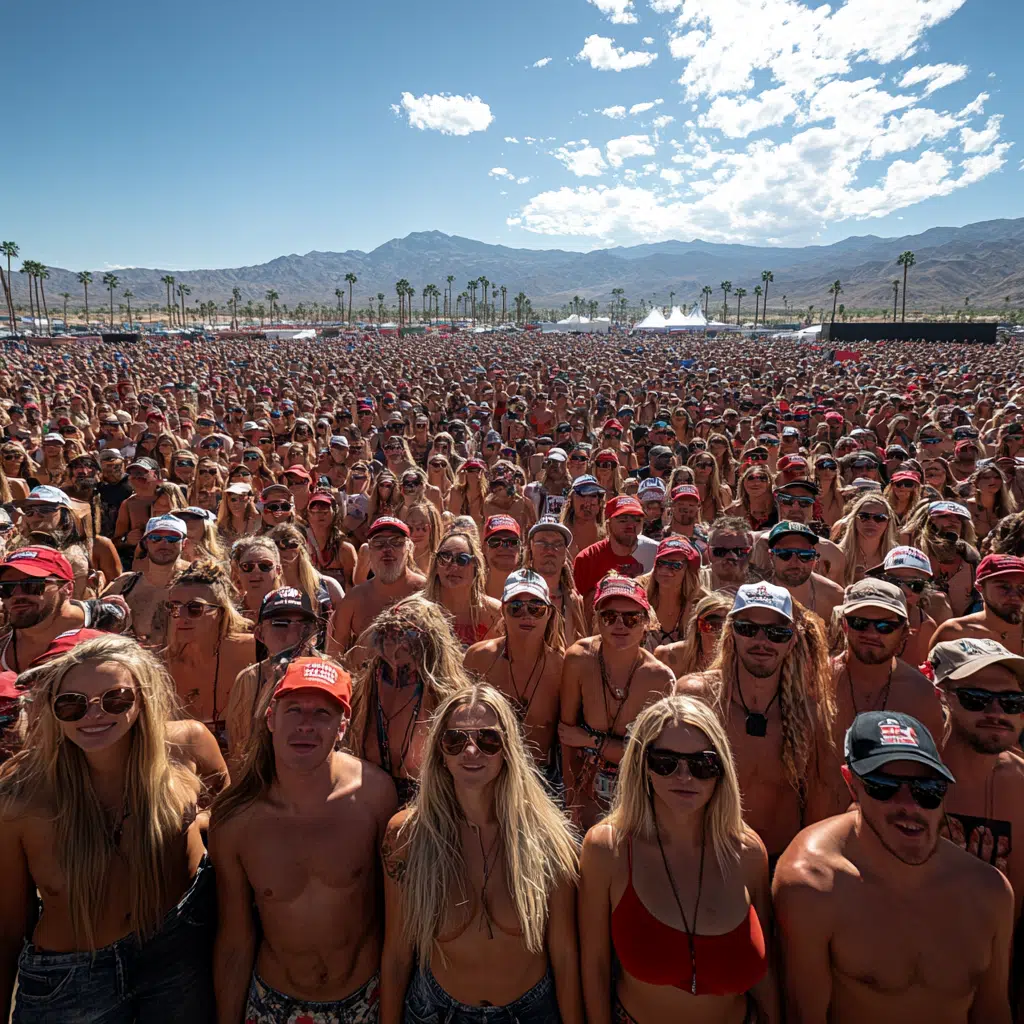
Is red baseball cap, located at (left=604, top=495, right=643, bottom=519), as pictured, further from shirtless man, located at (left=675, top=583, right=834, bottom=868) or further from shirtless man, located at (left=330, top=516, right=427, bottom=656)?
shirtless man, located at (left=675, top=583, right=834, bottom=868)

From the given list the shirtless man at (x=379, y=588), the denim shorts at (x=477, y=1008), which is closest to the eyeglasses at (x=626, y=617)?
the denim shorts at (x=477, y=1008)

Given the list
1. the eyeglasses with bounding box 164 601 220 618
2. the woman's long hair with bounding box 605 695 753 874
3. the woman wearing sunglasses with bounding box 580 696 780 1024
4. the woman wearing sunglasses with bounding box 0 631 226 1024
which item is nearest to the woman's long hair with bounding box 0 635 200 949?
the woman wearing sunglasses with bounding box 0 631 226 1024

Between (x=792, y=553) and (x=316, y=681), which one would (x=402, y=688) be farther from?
(x=792, y=553)

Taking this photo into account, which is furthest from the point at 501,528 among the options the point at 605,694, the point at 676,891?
the point at 676,891

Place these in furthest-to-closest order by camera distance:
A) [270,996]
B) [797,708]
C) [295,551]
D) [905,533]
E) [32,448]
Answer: [32,448] < [905,533] < [295,551] < [797,708] < [270,996]

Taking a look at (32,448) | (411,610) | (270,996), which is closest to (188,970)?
(270,996)

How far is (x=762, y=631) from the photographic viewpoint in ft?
9.86

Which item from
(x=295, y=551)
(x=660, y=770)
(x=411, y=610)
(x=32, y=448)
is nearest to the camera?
(x=660, y=770)

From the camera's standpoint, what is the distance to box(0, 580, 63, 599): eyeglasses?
11.6ft

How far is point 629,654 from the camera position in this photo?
3453mm

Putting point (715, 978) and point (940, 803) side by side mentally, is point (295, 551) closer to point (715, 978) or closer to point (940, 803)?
point (715, 978)

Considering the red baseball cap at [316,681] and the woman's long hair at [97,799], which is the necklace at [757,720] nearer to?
the red baseball cap at [316,681]

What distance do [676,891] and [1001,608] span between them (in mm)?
2869

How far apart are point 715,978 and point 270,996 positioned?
162 cm
